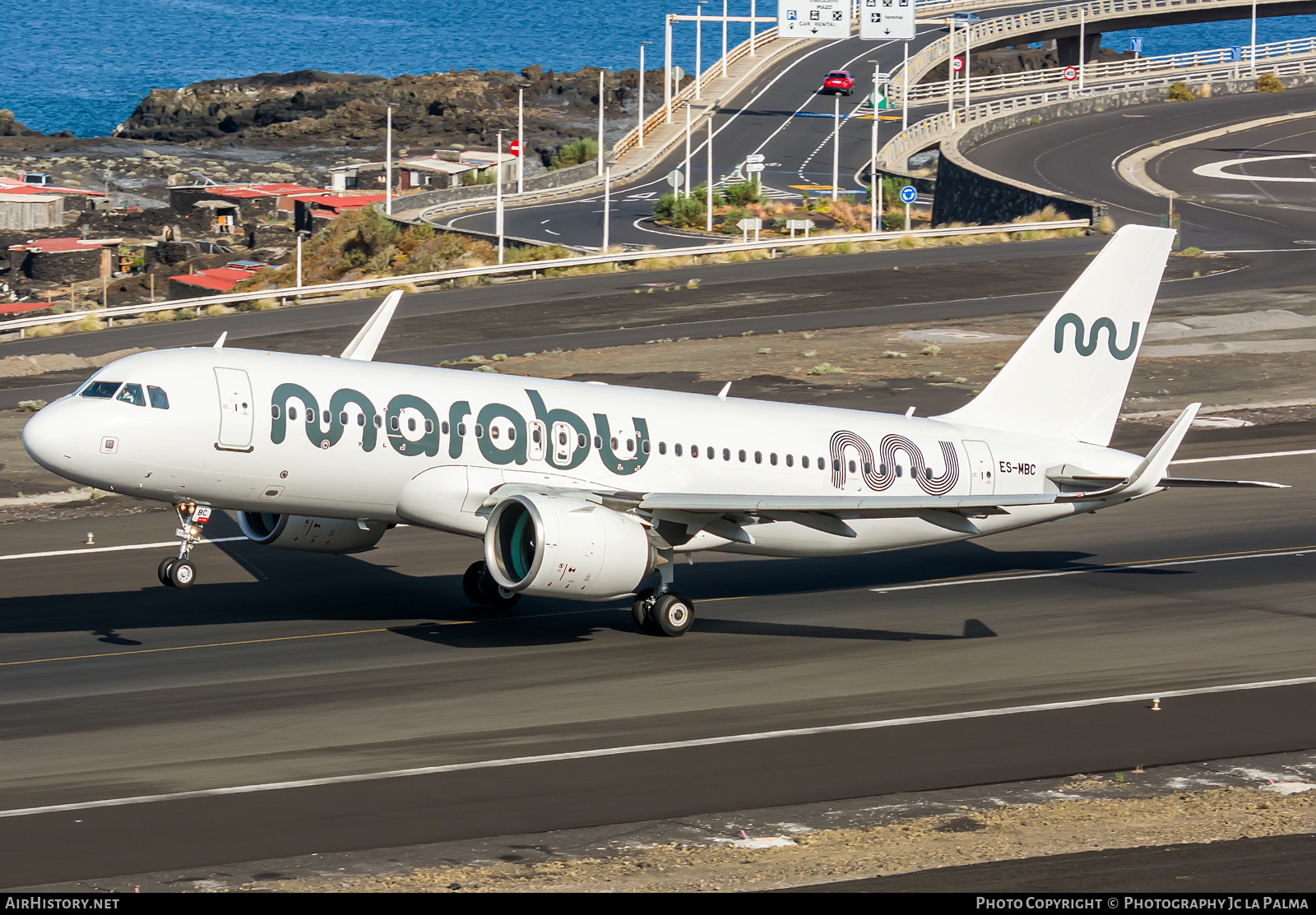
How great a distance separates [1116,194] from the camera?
10206 cm

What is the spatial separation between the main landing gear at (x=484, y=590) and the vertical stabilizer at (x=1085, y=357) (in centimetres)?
1051

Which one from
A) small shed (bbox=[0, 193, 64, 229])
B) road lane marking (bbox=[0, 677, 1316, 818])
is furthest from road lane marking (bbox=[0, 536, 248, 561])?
small shed (bbox=[0, 193, 64, 229])

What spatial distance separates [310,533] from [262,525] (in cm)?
111

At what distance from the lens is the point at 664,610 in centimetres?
2966

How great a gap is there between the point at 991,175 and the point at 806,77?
6911 cm

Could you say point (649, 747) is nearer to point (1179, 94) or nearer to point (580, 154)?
point (580, 154)

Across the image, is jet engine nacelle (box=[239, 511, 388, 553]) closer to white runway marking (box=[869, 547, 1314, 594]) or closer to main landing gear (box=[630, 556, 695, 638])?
main landing gear (box=[630, 556, 695, 638])

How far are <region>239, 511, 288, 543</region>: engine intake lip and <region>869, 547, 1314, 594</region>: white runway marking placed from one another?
12.7m

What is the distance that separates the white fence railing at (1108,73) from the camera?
165 metres

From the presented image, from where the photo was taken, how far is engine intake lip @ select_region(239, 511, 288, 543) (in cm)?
3041

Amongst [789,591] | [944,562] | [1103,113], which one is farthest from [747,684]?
[1103,113]

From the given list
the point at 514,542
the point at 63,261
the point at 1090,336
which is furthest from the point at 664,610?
the point at 63,261

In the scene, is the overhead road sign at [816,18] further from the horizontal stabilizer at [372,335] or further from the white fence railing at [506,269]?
the horizontal stabilizer at [372,335]
